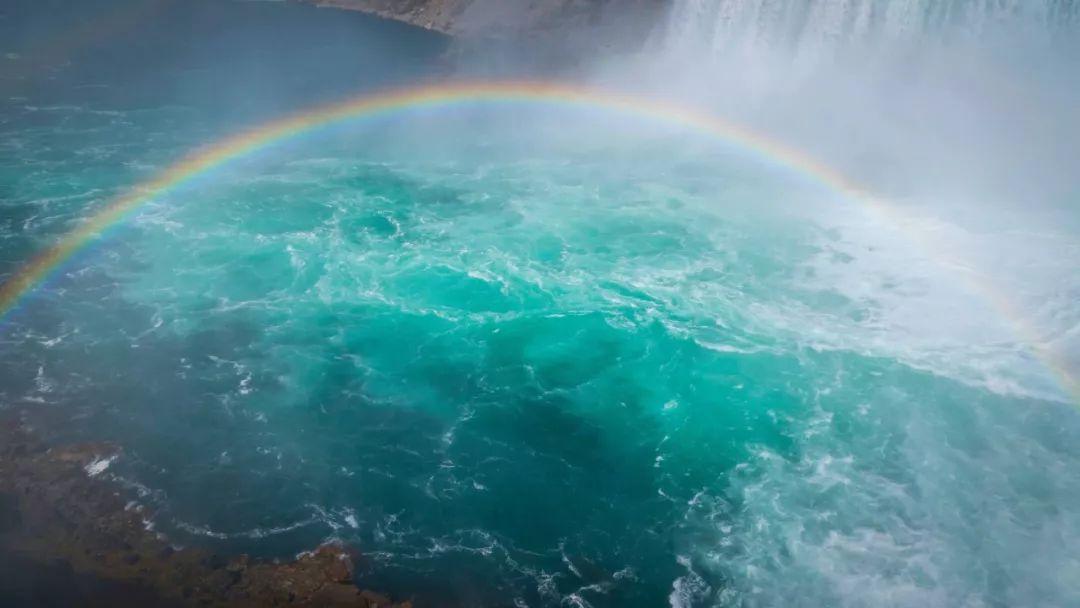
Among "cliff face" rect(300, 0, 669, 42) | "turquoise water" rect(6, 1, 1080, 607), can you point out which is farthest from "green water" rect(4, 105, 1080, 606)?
"cliff face" rect(300, 0, 669, 42)

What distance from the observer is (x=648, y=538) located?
22.2 m

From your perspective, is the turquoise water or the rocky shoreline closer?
the rocky shoreline

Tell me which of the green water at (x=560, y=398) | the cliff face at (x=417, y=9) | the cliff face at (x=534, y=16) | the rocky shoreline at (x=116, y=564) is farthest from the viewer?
the cliff face at (x=417, y=9)

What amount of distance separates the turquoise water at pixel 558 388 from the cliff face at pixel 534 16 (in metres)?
31.3

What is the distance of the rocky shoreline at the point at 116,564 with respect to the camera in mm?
20188

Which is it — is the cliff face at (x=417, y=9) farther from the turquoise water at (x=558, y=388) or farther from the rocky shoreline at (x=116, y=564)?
the rocky shoreline at (x=116, y=564)

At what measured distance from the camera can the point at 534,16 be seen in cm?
7519

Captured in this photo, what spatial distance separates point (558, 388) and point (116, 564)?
53.9ft

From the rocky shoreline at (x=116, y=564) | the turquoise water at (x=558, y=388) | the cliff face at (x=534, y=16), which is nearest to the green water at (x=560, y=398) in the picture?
the turquoise water at (x=558, y=388)

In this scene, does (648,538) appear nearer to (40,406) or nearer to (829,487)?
(829,487)

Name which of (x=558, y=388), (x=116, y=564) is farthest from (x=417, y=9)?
(x=116, y=564)

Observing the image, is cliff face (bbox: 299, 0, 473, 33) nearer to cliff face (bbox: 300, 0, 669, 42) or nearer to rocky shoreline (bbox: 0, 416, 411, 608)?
cliff face (bbox: 300, 0, 669, 42)

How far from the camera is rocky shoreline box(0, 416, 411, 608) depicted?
66.2ft

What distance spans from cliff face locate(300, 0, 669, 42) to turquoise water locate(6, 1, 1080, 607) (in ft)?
103
